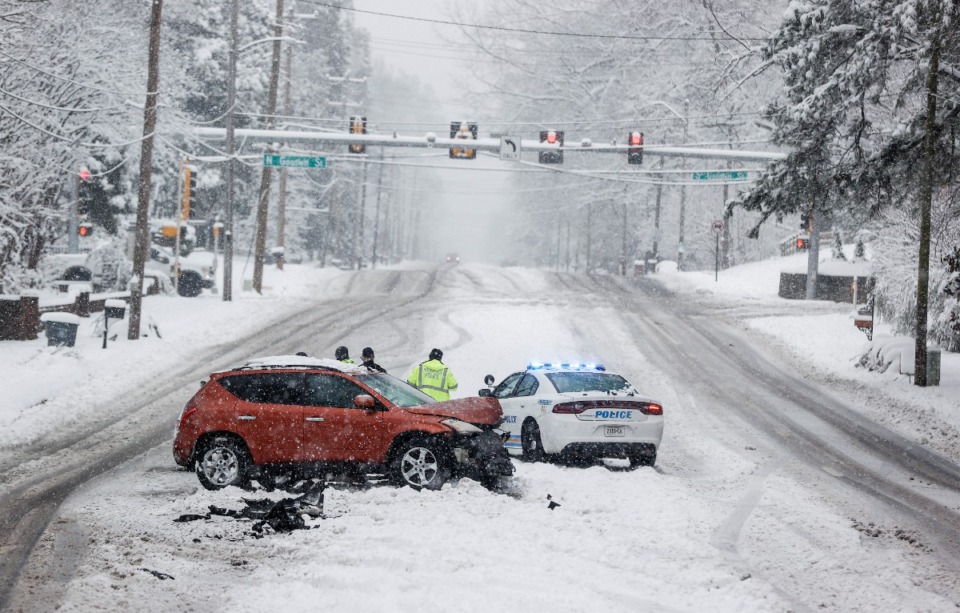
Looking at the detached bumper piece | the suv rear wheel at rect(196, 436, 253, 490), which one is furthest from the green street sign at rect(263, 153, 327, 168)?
the detached bumper piece

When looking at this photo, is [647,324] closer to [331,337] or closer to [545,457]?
[331,337]

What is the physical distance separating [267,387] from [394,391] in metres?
1.54

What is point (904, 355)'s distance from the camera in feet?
72.4

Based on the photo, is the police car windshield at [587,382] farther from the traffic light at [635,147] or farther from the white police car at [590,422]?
the traffic light at [635,147]

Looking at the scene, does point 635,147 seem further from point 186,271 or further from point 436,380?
point 436,380

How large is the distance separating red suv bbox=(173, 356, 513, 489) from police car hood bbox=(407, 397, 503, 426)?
12mm

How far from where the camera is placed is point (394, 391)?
1231 cm

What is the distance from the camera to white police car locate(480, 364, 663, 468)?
13.6 meters

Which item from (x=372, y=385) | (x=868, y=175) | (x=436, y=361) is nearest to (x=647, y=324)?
(x=868, y=175)

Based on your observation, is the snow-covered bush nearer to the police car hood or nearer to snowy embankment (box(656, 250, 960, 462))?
snowy embankment (box(656, 250, 960, 462))

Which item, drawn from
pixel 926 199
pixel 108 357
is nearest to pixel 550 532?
pixel 926 199

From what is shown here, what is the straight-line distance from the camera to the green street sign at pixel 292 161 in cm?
3534

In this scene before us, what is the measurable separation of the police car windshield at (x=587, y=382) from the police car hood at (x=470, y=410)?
7.47 ft

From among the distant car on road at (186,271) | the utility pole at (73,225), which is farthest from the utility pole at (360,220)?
the distant car on road at (186,271)
